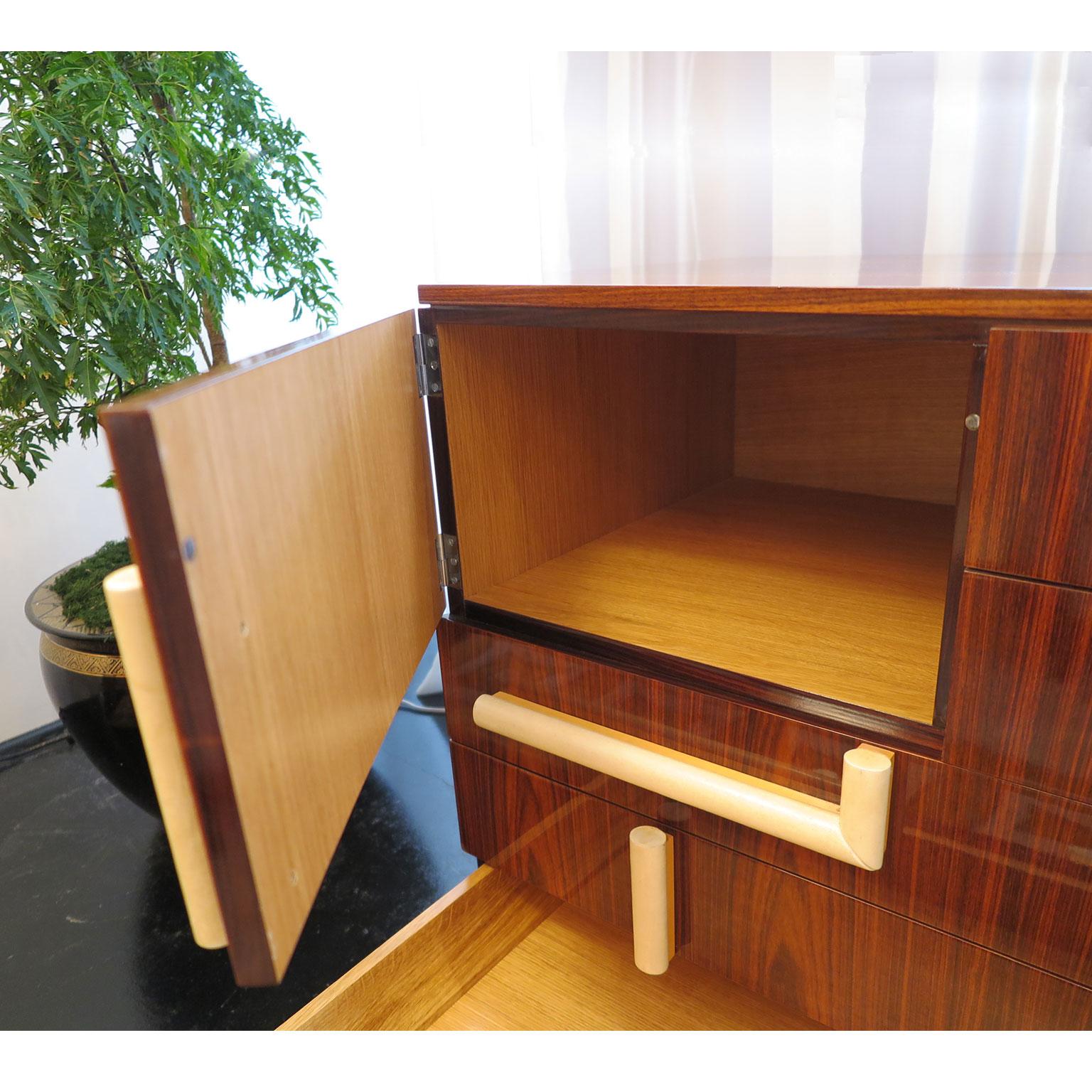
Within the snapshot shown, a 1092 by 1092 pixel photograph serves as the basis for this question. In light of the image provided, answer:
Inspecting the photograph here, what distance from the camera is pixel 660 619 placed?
0.66 m

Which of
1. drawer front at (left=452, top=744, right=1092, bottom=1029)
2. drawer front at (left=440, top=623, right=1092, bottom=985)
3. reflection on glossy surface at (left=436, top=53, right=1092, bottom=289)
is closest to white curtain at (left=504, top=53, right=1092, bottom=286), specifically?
reflection on glossy surface at (left=436, top=53, right=1092, bottom=289)

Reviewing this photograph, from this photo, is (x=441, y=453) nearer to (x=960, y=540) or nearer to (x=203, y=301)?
(x=960, y=540)

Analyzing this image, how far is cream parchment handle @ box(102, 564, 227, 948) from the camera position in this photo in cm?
33

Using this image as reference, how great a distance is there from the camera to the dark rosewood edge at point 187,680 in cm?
29

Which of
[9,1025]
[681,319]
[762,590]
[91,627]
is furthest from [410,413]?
[9,1025]

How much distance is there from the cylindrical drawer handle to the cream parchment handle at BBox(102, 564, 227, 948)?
1.07 ft

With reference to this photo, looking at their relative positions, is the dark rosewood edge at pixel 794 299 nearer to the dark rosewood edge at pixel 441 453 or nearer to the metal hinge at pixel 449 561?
the dark rosewood edge at pixel 441 453

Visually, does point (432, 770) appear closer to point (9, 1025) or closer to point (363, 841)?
point (363, 841)

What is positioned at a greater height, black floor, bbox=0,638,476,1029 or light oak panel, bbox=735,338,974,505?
light oak panel, bbox=735,338,974,505

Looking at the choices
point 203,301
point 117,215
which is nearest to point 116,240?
point 117,215

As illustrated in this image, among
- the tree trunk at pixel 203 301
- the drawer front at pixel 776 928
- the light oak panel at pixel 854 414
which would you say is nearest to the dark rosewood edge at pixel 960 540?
the drawer front at pixel 776 928

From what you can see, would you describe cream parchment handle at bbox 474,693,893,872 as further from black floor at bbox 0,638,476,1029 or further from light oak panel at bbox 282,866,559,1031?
black floor at bbox 0,638,476,1029

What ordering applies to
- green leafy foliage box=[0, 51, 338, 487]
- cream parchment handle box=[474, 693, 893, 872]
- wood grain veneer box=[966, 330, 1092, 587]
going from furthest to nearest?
green leafy foliage box=[0, 51, 338, 487] → cream parchment handle box=[474, 693, 893, 872] → wood grain veneer box=[966, 330, 1092, 587]

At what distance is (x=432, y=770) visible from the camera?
1.22 metres
